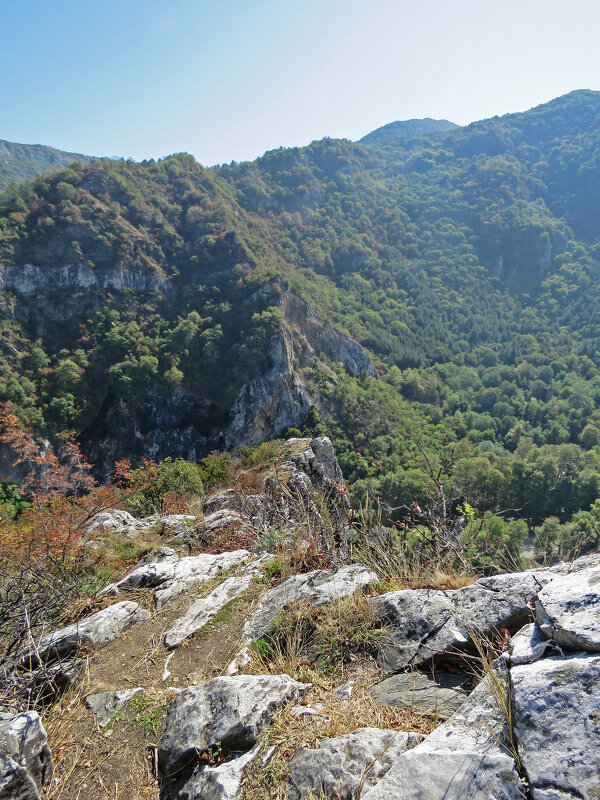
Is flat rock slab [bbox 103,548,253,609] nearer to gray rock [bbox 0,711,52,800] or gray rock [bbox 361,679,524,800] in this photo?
gray rock [bbox 0,711,52,800]

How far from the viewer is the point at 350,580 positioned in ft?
11.1

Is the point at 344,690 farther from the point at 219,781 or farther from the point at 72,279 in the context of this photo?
the point at 72,279

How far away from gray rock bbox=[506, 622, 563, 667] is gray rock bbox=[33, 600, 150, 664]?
299cm

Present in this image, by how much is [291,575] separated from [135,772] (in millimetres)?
1998

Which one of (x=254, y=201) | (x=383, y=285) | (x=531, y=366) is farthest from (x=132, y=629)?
(x=254, y=201)

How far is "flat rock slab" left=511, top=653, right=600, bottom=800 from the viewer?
3.96ft

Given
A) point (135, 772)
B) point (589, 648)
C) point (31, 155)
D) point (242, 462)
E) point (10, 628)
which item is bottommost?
point (242, 462)

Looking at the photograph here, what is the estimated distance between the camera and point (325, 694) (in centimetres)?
233

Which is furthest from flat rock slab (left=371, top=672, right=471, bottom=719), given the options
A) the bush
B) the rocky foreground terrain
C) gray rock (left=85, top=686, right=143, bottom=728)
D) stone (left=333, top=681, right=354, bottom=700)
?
the bush

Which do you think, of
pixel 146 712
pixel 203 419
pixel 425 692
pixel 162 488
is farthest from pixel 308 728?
pixel 203 419

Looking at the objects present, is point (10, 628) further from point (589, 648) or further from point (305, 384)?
point (305, 384)

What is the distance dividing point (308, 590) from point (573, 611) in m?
2.18

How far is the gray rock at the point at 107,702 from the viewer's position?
248cm

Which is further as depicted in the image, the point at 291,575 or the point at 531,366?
the point at 531,366
